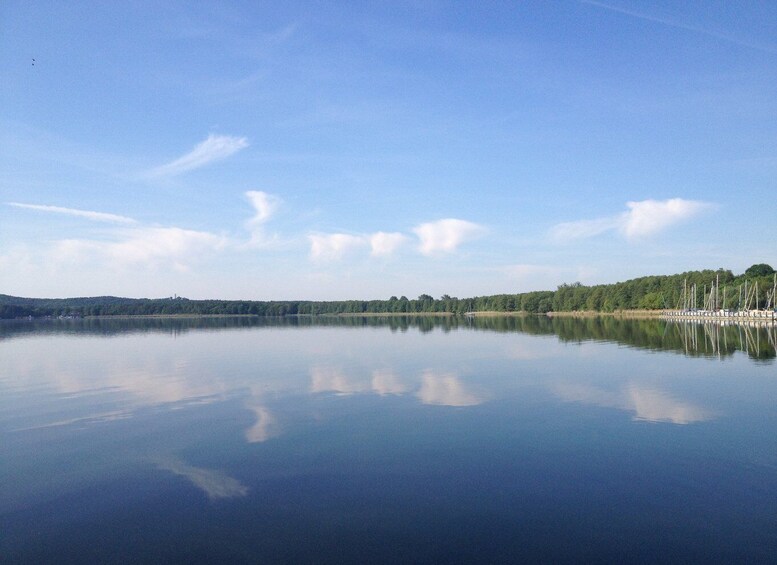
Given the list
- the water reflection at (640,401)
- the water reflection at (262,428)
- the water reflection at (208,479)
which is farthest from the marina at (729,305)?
the water reflection at (208,479)

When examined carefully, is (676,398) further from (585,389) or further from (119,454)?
(119,454)

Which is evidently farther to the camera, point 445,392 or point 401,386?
point 401,386

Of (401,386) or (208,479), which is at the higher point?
(401,386)

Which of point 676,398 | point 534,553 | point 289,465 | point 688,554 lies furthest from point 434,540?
point 676,398

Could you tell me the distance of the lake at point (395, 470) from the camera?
9.09m

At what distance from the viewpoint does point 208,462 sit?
13.6 meters

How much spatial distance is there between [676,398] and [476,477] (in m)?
12.3

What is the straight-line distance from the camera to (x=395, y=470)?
41.7 ft

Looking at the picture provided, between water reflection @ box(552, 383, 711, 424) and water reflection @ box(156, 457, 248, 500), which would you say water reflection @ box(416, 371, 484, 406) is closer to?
water reflection @ box(552, 383, 711, 424)

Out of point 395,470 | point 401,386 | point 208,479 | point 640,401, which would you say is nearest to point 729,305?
point 640,401

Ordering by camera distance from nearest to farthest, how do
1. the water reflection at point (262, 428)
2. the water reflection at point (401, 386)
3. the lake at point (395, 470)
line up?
the lake at point (395, 470) → the water reflection at point (262, 428) → the water reflection at point (401, 386)

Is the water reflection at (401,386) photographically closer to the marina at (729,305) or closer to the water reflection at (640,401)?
the water reflection at (640,401)

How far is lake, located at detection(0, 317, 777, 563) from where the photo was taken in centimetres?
909

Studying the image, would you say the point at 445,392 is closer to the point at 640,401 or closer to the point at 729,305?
the point at 640,401
